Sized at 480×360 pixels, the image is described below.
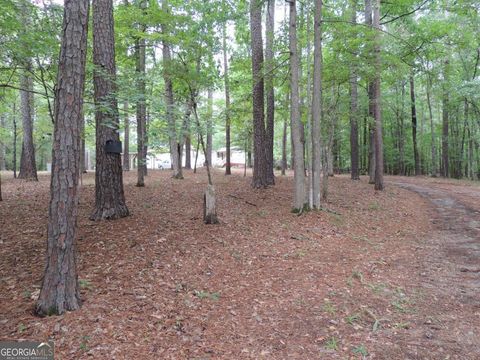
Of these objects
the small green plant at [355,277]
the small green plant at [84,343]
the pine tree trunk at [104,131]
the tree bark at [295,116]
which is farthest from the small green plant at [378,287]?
the pine tree trunk at [104,131]

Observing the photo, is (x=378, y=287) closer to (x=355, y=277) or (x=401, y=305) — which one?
(x=355, y=277)

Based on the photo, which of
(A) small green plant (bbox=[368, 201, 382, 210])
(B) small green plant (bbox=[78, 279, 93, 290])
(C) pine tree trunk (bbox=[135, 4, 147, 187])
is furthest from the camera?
(A) small green plant (bbox=[368, 201, 382, 210])

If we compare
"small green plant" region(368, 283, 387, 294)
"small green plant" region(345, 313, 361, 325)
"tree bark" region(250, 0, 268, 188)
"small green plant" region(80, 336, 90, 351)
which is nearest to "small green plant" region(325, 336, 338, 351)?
"small green plant" region(345, 313, 361, 325)

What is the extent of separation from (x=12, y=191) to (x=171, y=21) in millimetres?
6732

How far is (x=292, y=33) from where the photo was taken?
727cm

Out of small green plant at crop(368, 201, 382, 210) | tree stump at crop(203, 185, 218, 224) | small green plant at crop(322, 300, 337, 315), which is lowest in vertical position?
small green plant at crop(322, 300, 337, 315)

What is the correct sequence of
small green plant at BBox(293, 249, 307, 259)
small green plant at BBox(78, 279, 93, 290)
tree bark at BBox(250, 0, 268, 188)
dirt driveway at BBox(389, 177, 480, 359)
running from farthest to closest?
1. tree bark at BBox(250, 0, 268, 188)
2. small green plant at BBox(293, 249, 307, 259)
3. small green plant at BBox(78, 279, 93, 290)
4. dirt driveway at BBox(389, 177, 480, 359)

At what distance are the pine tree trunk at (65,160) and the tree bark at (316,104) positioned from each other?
5.79 meters

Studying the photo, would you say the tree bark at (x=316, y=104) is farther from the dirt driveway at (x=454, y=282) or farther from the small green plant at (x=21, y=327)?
the small green plant at (x=21, y=327)

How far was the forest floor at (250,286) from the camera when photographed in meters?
2.98

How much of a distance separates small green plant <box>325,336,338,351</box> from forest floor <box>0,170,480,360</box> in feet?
0.03

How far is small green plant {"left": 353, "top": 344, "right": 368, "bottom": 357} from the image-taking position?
9.70 ft

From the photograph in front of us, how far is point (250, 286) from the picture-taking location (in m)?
4.28

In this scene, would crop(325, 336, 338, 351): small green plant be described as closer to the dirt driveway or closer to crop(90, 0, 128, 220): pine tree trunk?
the dirt driveway
